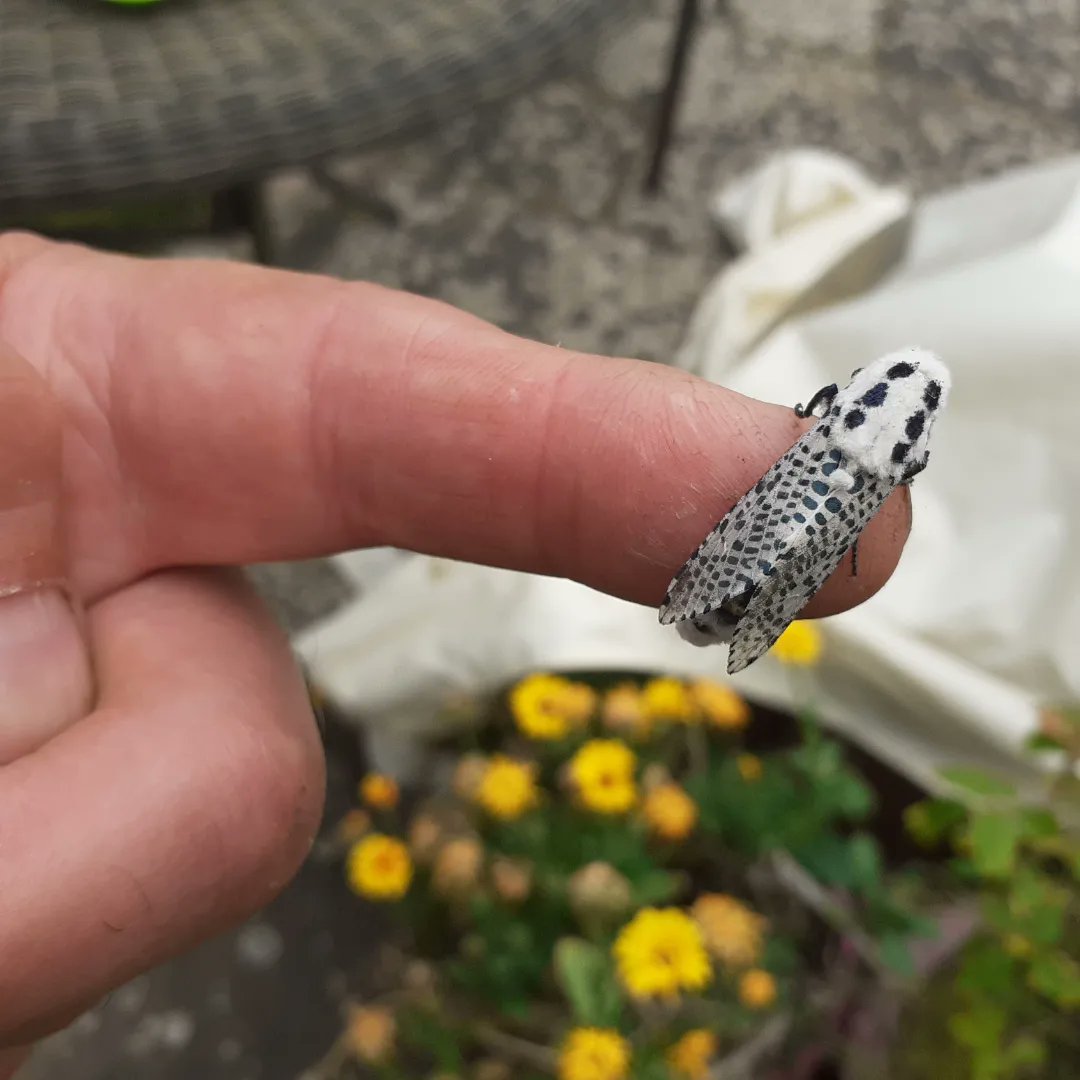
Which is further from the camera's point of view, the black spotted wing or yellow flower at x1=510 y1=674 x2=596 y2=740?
yellow flower at x1=510 y1=674 x2=596 y2=740

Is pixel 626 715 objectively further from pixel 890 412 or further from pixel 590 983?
pixel 890 412

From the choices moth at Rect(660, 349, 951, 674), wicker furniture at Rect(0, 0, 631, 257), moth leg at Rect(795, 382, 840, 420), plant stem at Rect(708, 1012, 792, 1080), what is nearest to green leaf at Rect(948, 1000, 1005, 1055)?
plant stem at Rect(708, 1012, 792, 1080)

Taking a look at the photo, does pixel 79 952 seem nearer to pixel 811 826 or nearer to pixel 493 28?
pixel 811 826

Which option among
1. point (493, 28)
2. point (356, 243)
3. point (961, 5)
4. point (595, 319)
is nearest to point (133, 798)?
point (493, 28)

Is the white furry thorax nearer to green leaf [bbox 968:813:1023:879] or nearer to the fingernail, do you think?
green leaf [bbox 968:813:1023:879]

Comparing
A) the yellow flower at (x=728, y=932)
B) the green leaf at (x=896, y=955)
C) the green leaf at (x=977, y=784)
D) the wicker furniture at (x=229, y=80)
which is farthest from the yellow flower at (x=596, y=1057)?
the wicker furniture at (x=229, y=80)

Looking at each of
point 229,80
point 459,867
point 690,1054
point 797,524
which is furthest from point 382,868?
point 229,80
